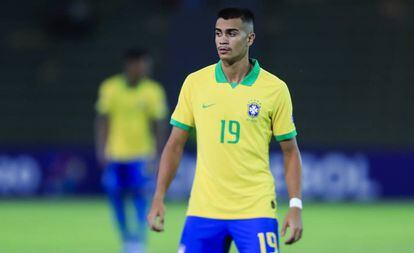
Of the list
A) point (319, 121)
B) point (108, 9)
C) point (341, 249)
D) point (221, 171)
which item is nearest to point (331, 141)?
point (319, 121)

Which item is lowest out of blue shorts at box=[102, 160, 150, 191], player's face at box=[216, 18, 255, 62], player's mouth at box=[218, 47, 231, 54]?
blue shorts at box=[102, 160, 150, 191]

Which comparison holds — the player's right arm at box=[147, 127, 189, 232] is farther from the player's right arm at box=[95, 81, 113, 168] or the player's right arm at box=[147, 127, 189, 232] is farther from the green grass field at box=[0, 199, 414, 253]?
the player's right arm at box=[95, 81, 113, 168]

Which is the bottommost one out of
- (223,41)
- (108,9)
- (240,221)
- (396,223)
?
(396,223)

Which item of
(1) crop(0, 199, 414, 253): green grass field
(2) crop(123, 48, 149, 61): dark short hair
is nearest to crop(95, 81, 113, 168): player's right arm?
(2) crop(123, 48, 149, 61): dark short hair

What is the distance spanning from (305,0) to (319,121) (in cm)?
292

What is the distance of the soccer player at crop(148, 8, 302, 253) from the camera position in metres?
7.29

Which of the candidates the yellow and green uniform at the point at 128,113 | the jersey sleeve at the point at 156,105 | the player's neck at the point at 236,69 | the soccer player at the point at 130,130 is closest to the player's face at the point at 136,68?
the soccer player at the point at 130,130

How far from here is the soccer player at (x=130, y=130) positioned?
14023 millimetres

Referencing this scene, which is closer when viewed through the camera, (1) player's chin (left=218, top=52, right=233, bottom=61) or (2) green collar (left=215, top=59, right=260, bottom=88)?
(1) player's chin (left=218, top=52, right=233, bottom=61)

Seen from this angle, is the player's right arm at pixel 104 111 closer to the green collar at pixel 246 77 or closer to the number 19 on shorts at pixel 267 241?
the green collar at pixel 246 77

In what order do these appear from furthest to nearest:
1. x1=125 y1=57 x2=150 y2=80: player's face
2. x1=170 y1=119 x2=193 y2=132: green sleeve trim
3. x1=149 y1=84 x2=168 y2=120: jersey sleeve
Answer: x1=149 y1=84 x2=168 y2=120: jersey sleeve
x1=125 y1=57 x2=150 y2=80: player's face
x1=170 y1=119 x2=193 y2=132: green sleeve trim

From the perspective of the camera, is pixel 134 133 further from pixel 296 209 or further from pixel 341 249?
pixel 296 209

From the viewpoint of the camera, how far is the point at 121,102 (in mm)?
14430

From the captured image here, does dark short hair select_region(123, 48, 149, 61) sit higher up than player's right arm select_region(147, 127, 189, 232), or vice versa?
dark short hair select_region(123, 48, 149, 61)
